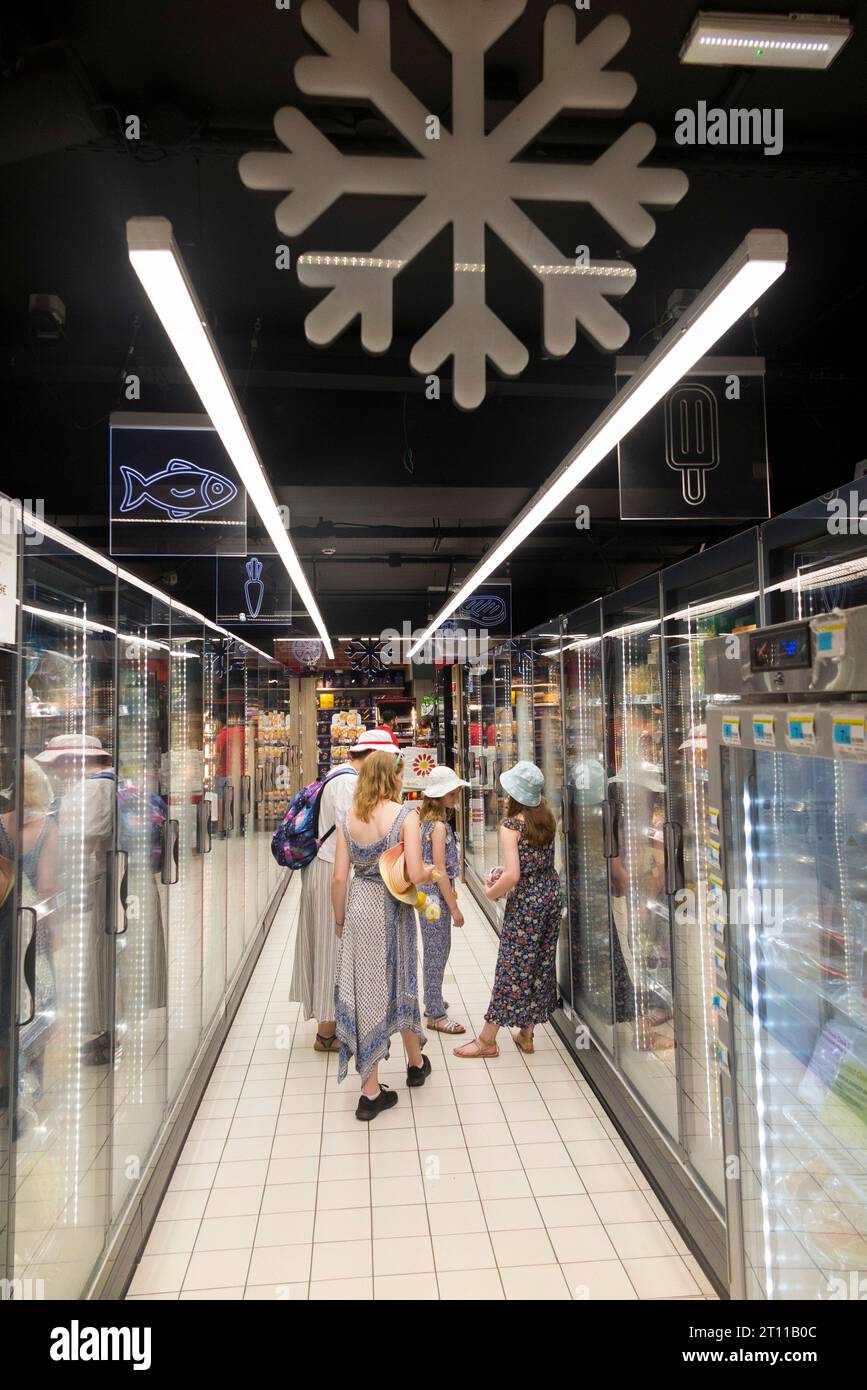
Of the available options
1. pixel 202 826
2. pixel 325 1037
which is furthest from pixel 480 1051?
pixel 202 826

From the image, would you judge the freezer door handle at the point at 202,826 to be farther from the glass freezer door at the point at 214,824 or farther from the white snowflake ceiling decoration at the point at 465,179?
the white snowflake ceiling decoration at the point at 465,179

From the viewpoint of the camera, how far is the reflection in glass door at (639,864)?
3.82 meters

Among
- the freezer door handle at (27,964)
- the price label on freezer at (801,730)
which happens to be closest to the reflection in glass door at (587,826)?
the price label on freezer at (801,730)

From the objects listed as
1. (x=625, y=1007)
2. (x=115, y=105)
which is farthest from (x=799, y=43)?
(x=625, y=1007)

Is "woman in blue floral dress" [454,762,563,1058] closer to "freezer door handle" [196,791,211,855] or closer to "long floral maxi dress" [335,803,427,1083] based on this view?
"long floral maxi dress" [335,803,427,1083]

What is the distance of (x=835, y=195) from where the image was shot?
345 cm

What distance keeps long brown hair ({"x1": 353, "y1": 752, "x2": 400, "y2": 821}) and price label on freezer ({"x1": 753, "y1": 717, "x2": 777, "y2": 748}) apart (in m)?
2.60

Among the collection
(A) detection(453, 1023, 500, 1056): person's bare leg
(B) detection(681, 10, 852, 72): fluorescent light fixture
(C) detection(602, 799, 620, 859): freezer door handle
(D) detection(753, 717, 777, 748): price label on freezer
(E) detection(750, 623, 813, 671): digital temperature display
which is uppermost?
(B) detection(681, 10, 852, 72): fluorescent light fixture

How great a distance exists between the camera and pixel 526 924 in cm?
475

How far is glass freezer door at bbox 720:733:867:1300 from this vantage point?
1.84m

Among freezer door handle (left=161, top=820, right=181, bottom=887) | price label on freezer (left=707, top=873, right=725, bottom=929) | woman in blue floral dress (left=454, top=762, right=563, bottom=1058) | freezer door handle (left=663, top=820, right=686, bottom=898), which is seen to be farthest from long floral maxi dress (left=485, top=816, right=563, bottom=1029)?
price label on freezer (left=707, top=873, right=725, bottom=929)
